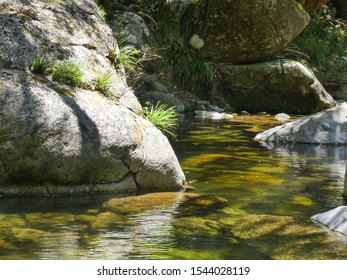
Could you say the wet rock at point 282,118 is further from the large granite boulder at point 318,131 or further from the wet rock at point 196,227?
the wet rock at point 196,227

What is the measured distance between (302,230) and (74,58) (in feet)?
11.7

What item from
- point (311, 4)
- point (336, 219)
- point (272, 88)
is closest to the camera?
point (336, 219)

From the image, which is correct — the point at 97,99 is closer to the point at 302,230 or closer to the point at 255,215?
the point at 255,215

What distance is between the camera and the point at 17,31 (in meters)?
6.76

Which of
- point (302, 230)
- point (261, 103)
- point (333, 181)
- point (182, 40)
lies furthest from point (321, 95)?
point (302, 230)

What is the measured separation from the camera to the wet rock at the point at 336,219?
4.78 m

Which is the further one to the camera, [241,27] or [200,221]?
[241,27]

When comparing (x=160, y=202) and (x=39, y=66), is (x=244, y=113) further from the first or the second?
(x=160, y=202)

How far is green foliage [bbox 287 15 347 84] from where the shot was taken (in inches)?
758

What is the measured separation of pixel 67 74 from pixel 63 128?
34.8 inches

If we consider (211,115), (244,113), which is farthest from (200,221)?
(244,113)

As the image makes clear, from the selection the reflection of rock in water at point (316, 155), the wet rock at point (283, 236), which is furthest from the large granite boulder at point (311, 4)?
the wet rock at point (283, 236)

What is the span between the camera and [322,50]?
19.4 m

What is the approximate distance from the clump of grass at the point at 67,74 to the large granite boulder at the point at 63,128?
0.09 m
